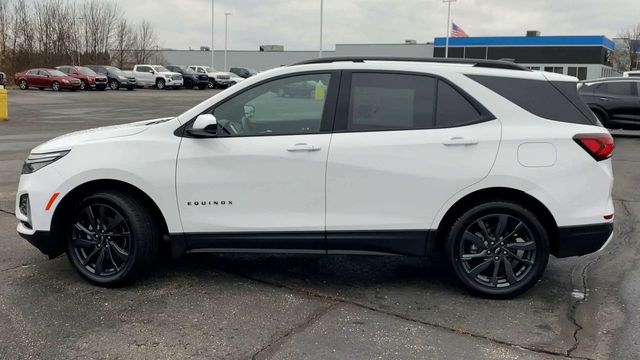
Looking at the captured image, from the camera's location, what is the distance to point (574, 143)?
402 cm

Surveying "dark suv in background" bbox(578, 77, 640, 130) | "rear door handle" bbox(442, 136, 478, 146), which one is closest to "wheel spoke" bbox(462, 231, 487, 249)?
"rear door handle" bbox(442, 136, 478, 146)

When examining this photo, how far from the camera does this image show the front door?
412cm

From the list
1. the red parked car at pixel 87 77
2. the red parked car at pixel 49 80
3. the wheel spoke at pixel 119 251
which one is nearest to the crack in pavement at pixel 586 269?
the wheel spoke at pixel 119 251

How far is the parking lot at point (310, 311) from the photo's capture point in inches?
137

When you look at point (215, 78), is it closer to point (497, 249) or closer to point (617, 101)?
point (617, 101)

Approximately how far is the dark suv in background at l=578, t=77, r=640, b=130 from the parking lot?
11384 mm

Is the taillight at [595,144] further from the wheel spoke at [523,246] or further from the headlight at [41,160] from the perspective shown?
the headlight at [41,160]

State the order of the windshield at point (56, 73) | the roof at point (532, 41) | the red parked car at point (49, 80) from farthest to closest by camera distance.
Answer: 1. the roof at point (532, 41)
2. the windshield at point (56, 73)
3. the red parked car at point (49, 80)

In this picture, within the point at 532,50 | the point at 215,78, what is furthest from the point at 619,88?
the point at 532,50

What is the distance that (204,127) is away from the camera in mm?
4023

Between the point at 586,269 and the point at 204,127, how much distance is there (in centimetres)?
352

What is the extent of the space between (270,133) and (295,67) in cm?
56

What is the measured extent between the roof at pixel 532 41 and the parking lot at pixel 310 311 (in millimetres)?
60783

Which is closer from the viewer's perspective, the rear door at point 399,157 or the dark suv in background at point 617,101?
the rear door at point 399,157
